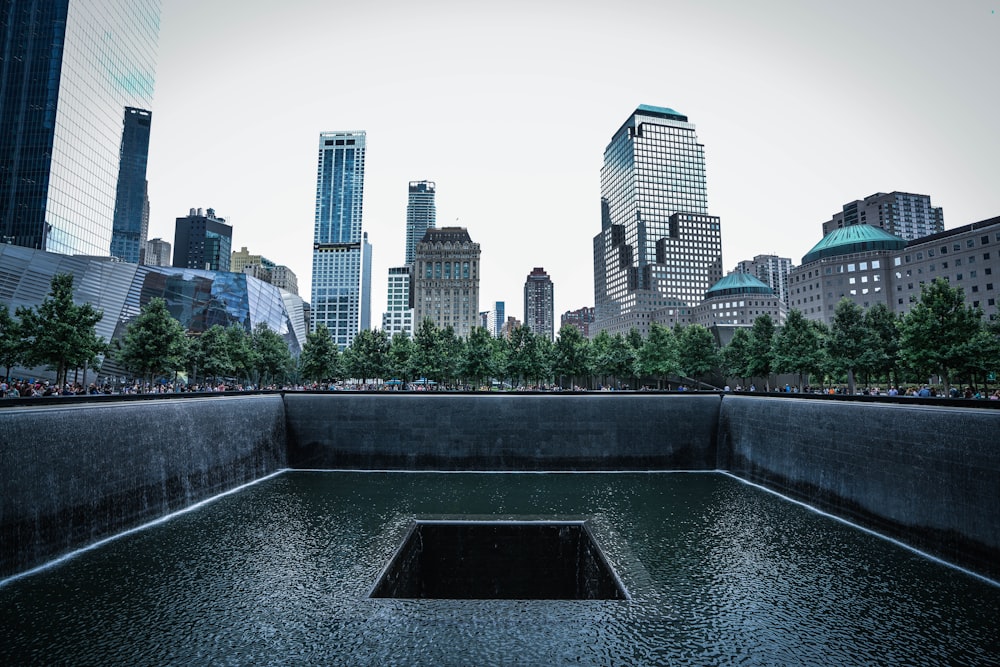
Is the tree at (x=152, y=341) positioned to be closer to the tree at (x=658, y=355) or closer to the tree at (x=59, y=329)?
the tree at (x=59, y=329)

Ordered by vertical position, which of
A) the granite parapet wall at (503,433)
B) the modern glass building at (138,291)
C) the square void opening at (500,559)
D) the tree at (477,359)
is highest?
the modern glass building at (138,291)

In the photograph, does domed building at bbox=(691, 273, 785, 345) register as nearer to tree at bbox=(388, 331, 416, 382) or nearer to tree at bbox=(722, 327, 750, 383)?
tree at bbox=(722, 327, 750, 383)

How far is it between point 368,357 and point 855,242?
118161 millimetres

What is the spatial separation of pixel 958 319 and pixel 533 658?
44.1m

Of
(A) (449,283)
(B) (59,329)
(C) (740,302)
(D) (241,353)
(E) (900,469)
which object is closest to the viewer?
(E) (900,469)

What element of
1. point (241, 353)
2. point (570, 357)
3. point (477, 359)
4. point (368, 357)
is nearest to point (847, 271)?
point (570, 357)

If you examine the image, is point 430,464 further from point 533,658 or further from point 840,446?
point 533,658

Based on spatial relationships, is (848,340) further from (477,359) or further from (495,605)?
(495,605)

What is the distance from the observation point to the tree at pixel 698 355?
217 feet

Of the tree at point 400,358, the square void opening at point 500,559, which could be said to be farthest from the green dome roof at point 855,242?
the square void opening at point 500,559

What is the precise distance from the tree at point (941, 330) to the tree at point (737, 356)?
76.6ft

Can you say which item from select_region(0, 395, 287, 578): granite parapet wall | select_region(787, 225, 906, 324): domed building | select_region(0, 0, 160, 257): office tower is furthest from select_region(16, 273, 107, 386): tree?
select_region(787, 225, 906, 324): domed building

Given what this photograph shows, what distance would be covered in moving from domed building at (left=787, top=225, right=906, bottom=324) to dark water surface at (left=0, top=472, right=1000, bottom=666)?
123 meters

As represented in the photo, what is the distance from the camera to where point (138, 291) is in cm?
7406
